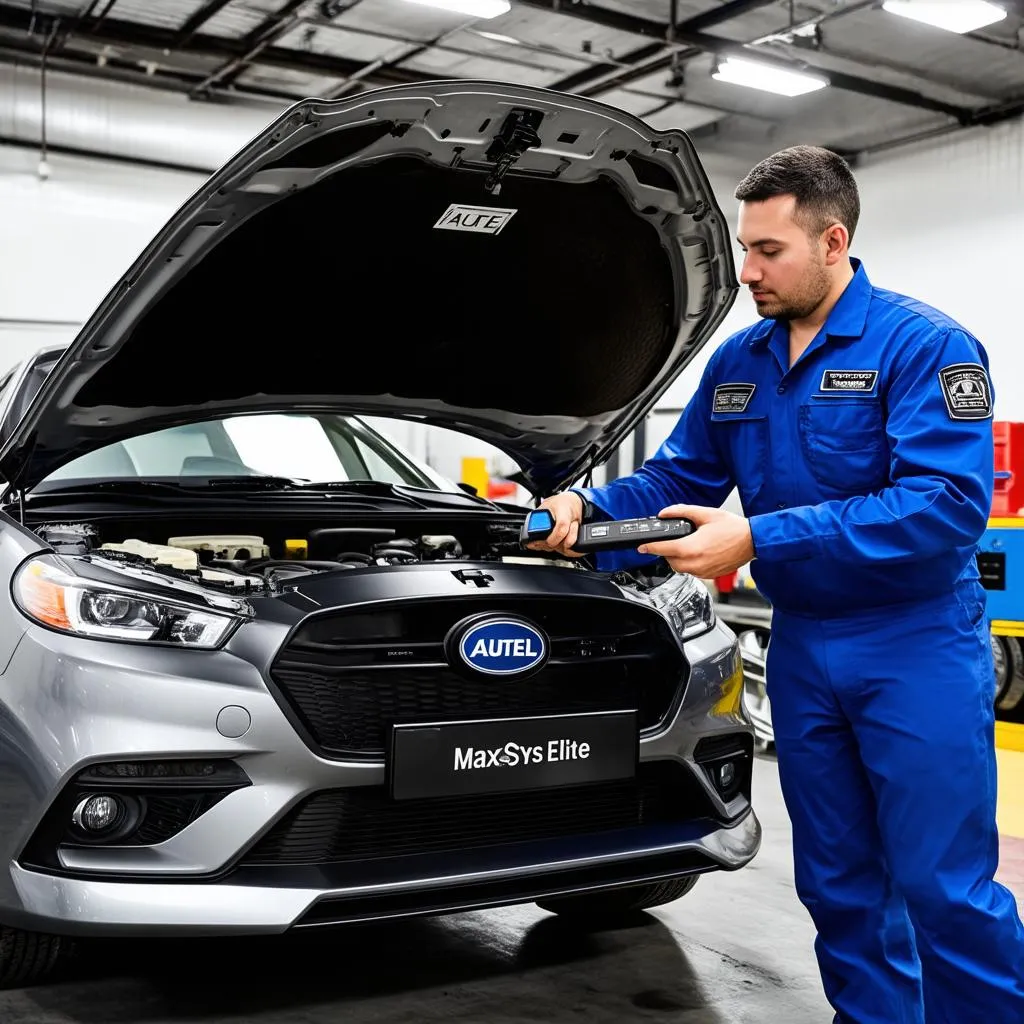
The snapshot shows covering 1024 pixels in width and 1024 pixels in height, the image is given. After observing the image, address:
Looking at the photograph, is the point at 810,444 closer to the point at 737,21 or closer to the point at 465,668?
the point at 465,668

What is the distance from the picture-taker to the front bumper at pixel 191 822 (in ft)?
6.71

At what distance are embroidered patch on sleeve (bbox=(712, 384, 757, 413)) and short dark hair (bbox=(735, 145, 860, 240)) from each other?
12.2 inches

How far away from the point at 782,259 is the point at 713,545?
A: 20.1 inches

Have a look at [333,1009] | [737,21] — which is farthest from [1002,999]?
[737,21]

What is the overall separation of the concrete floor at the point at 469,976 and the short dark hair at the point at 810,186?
1565 mm

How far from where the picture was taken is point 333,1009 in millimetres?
2471

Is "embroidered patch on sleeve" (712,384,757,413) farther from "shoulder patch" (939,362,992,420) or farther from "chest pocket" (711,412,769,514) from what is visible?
"shoulder patch" (939,362,992,420)

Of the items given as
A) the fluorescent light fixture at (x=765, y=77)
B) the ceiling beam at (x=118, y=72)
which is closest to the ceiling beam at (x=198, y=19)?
the ceiling beam at (x=118, y=72)

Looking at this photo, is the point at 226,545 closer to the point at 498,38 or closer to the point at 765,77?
the point at 498,38

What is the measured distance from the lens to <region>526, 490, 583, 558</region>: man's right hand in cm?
236

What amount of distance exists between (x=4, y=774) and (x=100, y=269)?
28.1ft

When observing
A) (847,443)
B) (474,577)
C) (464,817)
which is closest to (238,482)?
(474,577)

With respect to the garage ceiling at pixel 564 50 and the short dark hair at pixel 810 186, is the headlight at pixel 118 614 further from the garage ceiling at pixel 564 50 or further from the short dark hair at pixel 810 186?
the garage ceiling at pixel 564 50

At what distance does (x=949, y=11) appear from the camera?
26.0 feet
